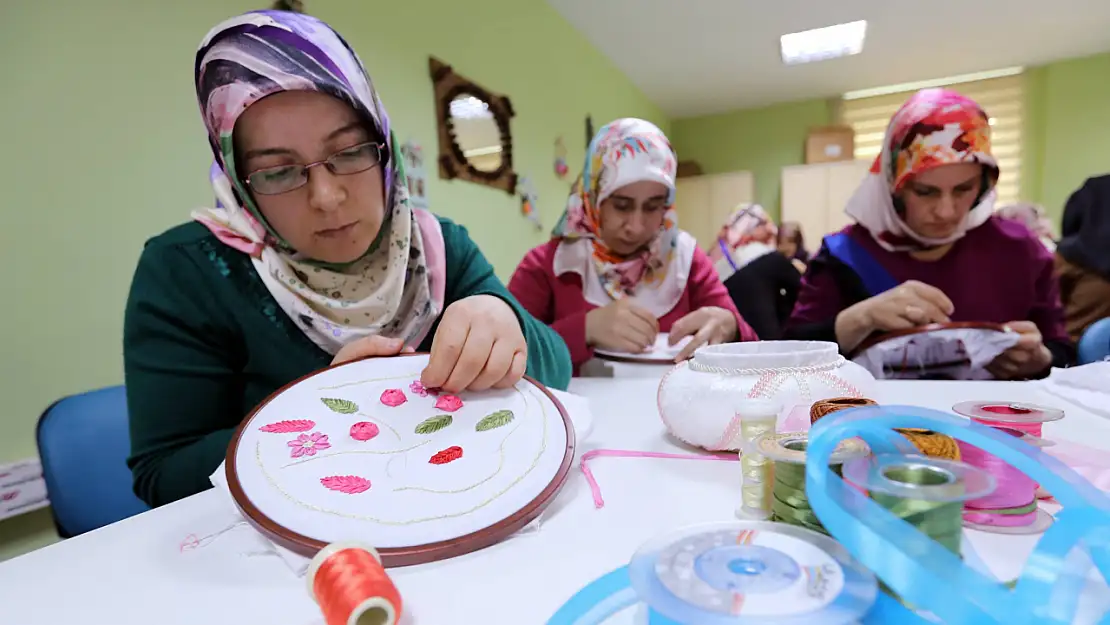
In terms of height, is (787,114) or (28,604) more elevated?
(787,114)

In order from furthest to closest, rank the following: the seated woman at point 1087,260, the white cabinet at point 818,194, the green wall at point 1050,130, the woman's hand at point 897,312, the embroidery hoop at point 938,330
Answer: the white cabinet at point 818,194
the green wall at point 1050,130
the seated woman at point 1087,260
the woman's hand at point 897,312
the embroidery hoop at point 938,330

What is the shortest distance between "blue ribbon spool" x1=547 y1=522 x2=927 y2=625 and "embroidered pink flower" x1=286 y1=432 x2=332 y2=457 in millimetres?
258

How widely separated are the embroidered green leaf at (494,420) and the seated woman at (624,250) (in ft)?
2.82

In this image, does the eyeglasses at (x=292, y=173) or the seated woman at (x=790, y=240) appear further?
the seated woman at (x=790, y=240)

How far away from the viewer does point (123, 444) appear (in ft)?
3.12

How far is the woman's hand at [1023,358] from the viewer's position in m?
0.93

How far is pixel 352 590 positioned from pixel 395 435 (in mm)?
213

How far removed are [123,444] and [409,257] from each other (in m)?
0.59

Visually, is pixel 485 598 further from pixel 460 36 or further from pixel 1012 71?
pixel 1012 71

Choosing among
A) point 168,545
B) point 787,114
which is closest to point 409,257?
point 168,545

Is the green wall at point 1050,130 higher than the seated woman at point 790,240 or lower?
higher

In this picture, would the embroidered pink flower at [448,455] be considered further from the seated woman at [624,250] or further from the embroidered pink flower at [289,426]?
the seated woman at [624,250]

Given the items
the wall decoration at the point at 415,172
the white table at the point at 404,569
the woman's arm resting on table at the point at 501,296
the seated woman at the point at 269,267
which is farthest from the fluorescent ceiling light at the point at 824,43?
the white table at the point at 404,569

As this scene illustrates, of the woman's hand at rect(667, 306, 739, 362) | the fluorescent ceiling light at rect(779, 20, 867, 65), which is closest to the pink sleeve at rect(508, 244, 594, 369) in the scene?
the woman's hand at rect(667, 306, 739, 362)
